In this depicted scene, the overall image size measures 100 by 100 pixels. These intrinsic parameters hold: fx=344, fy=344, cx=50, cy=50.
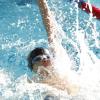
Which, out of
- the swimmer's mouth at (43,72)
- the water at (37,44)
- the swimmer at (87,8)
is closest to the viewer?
the swimmer's mouth at (43,72)

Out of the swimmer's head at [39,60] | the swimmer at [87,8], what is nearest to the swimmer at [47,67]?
the swimmer's head at [39,60]

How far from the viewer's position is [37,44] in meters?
4.62

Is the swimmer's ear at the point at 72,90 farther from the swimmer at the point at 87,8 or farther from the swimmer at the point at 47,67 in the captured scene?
the swimmer at the point at 87,8

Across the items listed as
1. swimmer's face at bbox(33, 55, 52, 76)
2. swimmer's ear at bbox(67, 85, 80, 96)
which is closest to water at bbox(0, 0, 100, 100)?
swimmer's ear at bbox(67, 85, 80, 96)

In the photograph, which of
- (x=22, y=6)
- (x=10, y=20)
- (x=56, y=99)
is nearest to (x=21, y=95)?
(x=56, y=99)

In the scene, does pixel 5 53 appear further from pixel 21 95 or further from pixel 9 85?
pixel 21 95

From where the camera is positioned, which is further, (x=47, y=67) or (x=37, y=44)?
(x=37, y=44)

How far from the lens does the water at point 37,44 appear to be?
3.33 metres

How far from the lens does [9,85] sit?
11.8 ft

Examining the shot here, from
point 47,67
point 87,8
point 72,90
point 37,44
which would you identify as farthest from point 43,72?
point 87,8

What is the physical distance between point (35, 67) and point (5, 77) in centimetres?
94

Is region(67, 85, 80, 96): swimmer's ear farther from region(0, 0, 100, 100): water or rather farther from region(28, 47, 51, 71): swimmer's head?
region(28, 47, 51, 71): swimmer's head

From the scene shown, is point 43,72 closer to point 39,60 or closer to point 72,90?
point 39,60

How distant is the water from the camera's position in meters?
3.33
